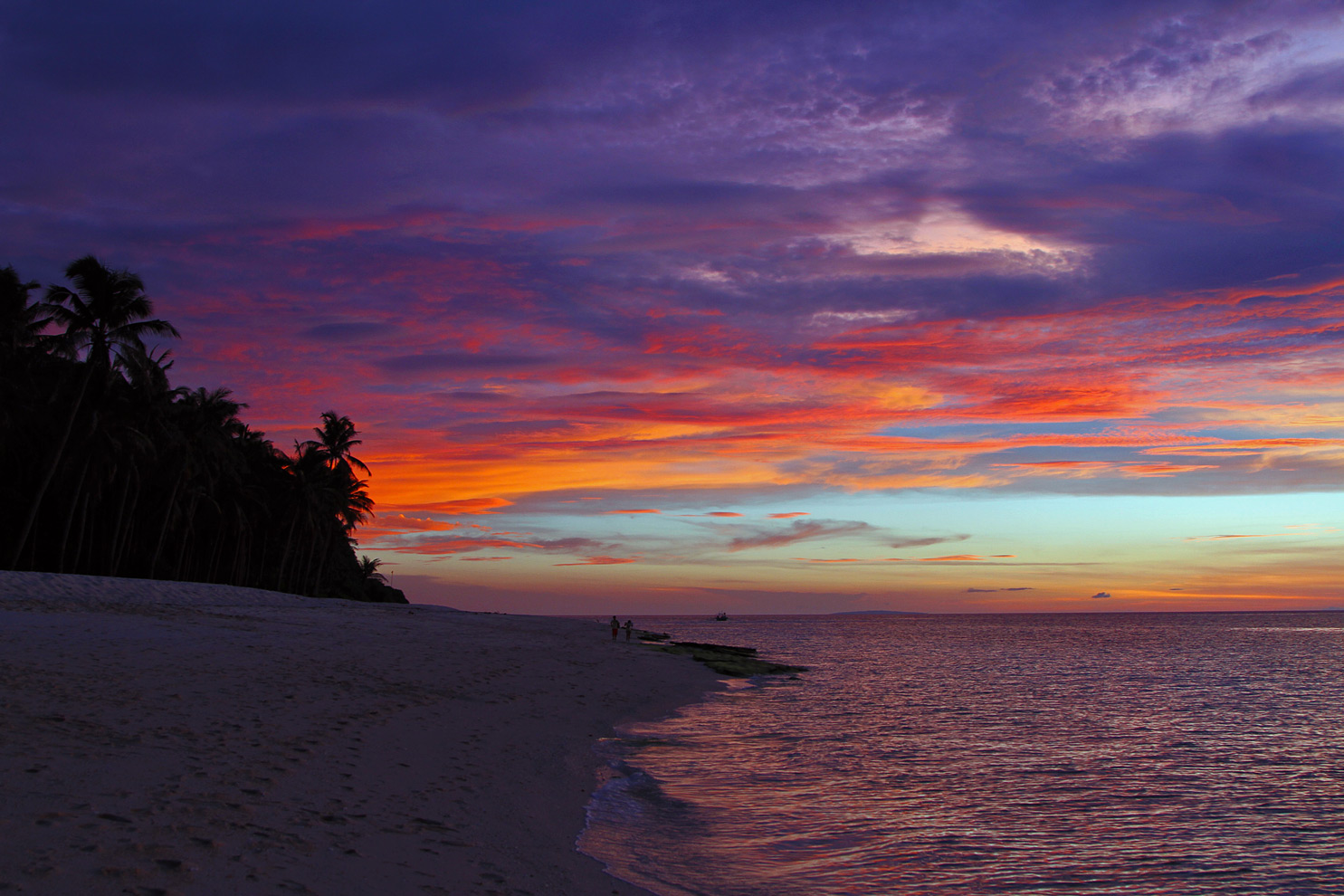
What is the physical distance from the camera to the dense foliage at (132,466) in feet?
128

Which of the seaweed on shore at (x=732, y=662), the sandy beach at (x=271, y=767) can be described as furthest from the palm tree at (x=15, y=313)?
the seaweed on shore at (x=732, y=662)

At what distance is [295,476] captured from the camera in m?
67.9

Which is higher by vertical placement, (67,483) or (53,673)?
(67,483)

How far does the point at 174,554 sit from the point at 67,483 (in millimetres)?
23997

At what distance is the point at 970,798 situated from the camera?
15227mm

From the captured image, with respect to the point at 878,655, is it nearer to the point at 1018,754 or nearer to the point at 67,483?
the point at 1018,754

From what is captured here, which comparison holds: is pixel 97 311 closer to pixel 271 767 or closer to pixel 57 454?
pixel 57 454

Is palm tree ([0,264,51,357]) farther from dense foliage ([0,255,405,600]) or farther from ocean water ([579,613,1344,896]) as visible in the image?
ocean water ([579,613,1344,896])

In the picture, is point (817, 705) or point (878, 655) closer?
point (817, 705)

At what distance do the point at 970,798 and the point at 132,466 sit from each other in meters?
47.6

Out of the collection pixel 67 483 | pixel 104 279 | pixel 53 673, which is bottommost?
pixel 53 673

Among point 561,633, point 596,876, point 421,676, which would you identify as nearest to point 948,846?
point 596,876

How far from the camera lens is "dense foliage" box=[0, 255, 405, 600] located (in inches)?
1537

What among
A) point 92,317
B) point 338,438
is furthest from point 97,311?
point 338,438
